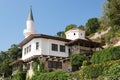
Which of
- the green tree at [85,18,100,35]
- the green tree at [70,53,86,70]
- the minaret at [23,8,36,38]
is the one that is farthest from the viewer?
the green tree at [85,18,100,35]

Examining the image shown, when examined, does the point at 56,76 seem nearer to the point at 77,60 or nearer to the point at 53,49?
the point at 77,60

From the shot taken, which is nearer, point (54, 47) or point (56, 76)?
point (56, 76)

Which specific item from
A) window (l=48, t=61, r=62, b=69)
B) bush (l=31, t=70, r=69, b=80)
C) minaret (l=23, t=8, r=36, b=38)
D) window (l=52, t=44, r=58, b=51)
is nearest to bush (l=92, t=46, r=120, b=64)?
bush (l=31, t=70, r=69, b=80)

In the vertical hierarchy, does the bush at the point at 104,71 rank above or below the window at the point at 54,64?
below

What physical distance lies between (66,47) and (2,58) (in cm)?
3351

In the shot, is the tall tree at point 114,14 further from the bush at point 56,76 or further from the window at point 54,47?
the bush at point 56,76

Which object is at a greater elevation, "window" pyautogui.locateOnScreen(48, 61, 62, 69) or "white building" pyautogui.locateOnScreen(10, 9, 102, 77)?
"white building" pyautogui.locateOnScreen(10, 9, 102, 77)

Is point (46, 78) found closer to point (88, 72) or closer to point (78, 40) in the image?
point (88, 72)

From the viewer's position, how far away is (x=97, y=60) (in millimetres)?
36000

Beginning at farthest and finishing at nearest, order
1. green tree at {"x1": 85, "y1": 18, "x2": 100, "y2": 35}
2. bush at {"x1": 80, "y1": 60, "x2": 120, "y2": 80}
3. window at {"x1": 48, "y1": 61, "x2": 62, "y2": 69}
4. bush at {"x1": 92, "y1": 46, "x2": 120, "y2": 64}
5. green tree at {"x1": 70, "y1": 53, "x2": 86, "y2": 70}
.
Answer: green tree at {"x1": 85, "y1": 18, "x2": 100, "y2": 35}
window at {"x1": 48, "y1": 61, "x2": 62, "y2": 69}
green tree at {"x1": 70, "y1": 53, "x2": 86, "y2": 70}
bush at {"x1": 92, "y1": 46, "x2": 120, "y2": 64}
bush at {"x1": 80, "y1": 60, "x2": 120, "y2": 80}

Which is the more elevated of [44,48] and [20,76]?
[44,48]

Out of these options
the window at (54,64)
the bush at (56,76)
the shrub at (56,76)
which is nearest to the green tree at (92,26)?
the window at (54,64)

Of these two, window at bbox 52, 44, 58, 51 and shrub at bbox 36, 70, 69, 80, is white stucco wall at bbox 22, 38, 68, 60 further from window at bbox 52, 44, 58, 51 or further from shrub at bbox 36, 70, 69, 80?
shrub at bbox 36, 70, 69, 80

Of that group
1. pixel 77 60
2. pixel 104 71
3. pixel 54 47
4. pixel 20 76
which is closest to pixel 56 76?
pixel 77 60
